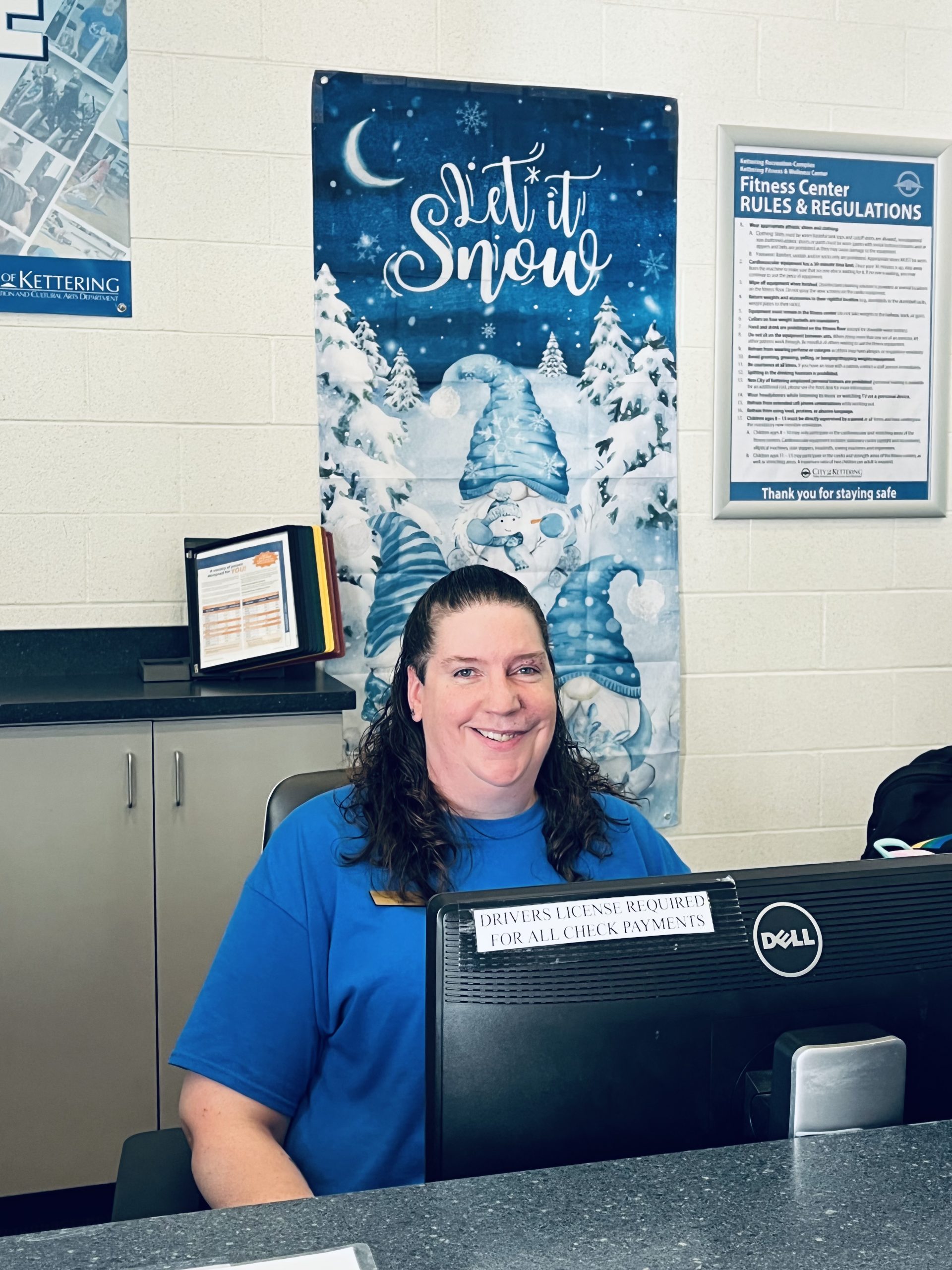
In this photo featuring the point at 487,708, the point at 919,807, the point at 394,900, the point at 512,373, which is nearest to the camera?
the point at 394,900

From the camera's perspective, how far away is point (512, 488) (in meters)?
2.96

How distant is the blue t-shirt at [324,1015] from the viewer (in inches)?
50.9

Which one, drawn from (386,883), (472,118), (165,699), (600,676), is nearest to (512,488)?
(600,676)

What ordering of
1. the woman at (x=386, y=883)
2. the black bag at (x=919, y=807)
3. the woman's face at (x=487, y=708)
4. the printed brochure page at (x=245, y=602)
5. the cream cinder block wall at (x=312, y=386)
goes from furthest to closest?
the cream cinder block wall at (x=312, y=386), the printed brochure page at (x=245, y=602), the black bag at (x=919, y=807), the woman's face at (x=487, y=708), the woman at (x=386, y=883)

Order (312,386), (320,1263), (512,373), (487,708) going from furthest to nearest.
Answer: (512,373)
(312,386)
(487,708)
(320,1263)

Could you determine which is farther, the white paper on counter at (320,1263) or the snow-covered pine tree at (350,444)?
the snow-covered pine tree at (350,444)

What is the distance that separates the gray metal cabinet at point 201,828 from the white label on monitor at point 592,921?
1.63 m

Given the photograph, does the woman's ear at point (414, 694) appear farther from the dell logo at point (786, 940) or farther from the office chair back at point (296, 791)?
the dell logo at point (786, 940)

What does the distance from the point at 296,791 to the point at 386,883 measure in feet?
0.88

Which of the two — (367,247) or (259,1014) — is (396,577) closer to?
(367,247)

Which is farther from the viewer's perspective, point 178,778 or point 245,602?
point 245,602

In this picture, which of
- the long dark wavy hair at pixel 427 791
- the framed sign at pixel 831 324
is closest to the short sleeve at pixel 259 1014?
the long dark wavy hair at pixel 427 791

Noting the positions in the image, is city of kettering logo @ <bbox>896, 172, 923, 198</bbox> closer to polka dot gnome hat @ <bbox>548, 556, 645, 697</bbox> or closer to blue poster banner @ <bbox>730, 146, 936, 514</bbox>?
blue poster banner @ <bbox>730, 146, 936, 514</bbox>

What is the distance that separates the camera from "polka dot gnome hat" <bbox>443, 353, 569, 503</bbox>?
2914 millimetres
